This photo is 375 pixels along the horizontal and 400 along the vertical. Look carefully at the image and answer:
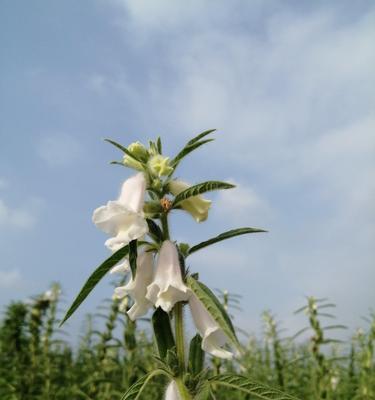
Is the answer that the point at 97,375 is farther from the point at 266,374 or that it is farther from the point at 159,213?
the point at 159,213

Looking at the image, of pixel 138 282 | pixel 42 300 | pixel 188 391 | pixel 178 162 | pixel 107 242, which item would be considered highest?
pixel 42 300

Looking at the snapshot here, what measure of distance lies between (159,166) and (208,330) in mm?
645

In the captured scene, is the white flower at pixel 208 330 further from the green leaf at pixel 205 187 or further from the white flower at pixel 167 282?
the green leaf at pixel 205 187

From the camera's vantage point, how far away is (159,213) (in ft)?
6.39

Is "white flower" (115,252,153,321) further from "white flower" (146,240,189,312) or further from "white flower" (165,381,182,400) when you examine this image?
"white flower" (165,381,182,400)

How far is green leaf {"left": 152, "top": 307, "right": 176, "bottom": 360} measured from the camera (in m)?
1.76

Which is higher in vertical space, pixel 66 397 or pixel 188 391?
pixel 66 397

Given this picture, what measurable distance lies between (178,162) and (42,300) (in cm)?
446

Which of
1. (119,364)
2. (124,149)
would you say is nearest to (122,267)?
(124,149)

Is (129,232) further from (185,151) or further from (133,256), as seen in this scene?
(185,151)

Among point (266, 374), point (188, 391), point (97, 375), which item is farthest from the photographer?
point (266, 374)

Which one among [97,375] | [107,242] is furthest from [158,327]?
[97,375]

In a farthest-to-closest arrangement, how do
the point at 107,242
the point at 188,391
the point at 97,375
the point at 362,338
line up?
the point at 362,338 → the point at 97,375 → the point at 107,242 → the point at 188,391

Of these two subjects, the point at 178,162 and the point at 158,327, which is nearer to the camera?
the point at 158,327
